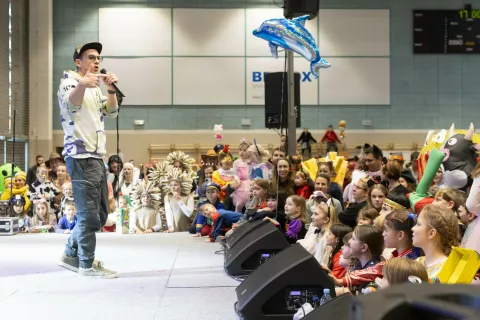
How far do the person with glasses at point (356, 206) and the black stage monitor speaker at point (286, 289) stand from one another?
1830 millimetres

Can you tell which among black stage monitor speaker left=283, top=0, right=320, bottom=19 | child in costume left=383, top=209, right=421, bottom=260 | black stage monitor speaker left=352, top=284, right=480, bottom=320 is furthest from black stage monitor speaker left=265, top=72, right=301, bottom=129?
black stage monitor speaker left=352, top=284, right=480, bottom=320

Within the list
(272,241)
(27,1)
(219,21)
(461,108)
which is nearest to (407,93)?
(461,108)

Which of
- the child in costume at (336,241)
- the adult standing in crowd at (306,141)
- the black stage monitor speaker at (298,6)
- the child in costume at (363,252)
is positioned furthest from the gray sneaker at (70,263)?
the adult standing in crowd at (306,141)

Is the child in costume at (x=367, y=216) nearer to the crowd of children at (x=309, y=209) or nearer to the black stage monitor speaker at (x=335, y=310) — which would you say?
the crowd of children at (x=309, y=209)

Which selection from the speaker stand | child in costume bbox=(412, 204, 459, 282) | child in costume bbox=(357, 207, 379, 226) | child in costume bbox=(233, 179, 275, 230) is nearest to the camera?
child in costume bbox=(412, 204, 459, 282)

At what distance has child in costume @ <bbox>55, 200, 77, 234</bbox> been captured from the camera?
741cm

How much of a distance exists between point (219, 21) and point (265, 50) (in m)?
1.27

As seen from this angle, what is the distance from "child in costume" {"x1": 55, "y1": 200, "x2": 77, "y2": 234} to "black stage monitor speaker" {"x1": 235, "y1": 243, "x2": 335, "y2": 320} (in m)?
4.76

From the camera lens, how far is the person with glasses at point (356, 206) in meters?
4.81

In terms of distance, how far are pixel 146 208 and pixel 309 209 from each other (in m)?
2.77

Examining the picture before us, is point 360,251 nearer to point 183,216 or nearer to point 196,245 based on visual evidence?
point 196,245

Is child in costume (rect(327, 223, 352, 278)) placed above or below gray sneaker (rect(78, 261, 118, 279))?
above

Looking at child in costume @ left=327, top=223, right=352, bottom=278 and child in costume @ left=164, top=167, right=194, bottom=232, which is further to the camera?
child in costume @ left=164, top=167, right=194, bottom=232

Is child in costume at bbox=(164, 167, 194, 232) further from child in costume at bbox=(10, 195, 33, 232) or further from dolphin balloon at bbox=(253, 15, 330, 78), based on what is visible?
dolphin balloon at bbox=(253, 15, 330, 78)
